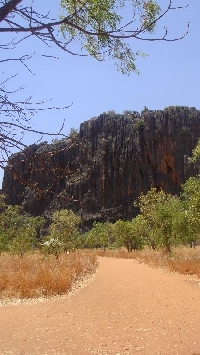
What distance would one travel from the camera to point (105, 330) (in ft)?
22.0

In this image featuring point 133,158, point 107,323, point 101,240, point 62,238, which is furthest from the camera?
point 133,158

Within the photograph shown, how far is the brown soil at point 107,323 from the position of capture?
577 cm

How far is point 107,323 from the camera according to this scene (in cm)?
714

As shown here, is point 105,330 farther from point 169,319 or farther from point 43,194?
point 43,194

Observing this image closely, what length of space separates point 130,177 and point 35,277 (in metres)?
79.8

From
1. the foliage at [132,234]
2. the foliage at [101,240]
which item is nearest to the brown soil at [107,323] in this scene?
the foliage at [132,234]

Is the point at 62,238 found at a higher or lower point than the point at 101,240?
lower

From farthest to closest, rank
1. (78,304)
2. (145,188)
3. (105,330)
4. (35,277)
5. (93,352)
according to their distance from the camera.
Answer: (145,188)
(35,277)
(78,304)
(105,330)
(93,352)

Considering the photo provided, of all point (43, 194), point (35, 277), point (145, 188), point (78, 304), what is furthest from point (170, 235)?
point (145, 188)

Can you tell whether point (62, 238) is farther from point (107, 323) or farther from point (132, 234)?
point (107, 323)

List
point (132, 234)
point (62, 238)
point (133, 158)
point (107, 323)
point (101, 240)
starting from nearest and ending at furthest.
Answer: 1. point (107, 323)
2. point (62, 238)
3. point (132, 234)
4. point (101, 240)
5. point (133, 158)

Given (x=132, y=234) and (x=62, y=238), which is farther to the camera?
(x=132, y=234)

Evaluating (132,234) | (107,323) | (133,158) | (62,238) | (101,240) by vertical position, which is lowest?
(107,323)

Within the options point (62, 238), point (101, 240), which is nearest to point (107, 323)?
point (62, 238)
